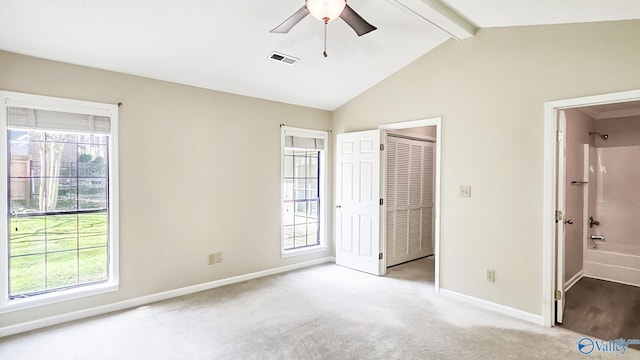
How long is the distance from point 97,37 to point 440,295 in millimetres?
4390

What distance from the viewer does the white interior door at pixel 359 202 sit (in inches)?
183

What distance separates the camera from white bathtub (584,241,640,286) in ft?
14.2

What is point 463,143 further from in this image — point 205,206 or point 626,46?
point 205,206

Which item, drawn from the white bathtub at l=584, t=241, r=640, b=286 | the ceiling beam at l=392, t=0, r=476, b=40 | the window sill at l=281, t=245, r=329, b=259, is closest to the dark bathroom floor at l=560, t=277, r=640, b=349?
the white bathtub at l=584, t=241, r=640, b=286

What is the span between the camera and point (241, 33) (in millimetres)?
3115

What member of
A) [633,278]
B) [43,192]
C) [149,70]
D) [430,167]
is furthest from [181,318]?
[633,278]

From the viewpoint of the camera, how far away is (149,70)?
349 cm

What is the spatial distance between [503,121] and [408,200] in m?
2.12

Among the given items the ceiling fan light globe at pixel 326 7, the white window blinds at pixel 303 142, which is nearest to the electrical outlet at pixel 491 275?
the white window blinds at pixel 303 142

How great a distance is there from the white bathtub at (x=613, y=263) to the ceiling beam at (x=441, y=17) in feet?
12.0

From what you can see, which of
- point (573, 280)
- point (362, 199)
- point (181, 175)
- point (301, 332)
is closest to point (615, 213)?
point (573, 280)

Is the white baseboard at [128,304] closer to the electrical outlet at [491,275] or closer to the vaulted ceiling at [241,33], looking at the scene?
the vaulted ceiling at [241,33]

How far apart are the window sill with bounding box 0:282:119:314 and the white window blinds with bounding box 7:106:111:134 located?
1576 mm

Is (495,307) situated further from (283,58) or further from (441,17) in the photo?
(283,58)
